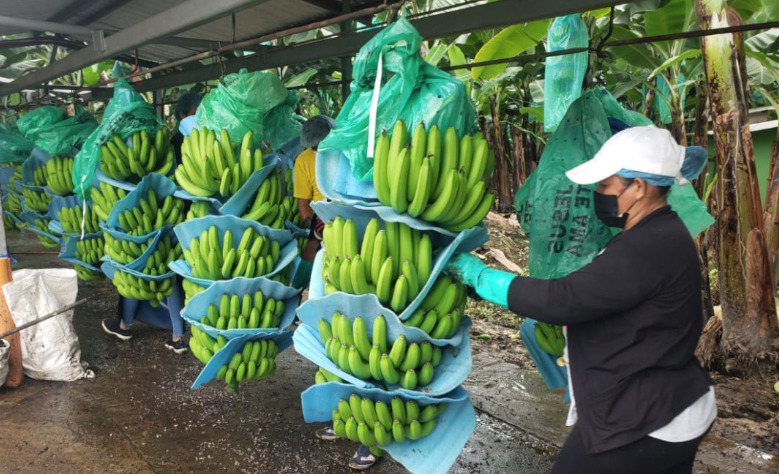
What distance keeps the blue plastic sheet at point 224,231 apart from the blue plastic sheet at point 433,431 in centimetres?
102

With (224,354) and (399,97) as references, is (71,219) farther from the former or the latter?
(399,97)

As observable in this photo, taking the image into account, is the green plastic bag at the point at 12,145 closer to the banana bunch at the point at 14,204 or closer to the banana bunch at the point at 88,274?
the banana bunch at the point at 14,204

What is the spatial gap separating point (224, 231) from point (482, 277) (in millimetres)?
1698

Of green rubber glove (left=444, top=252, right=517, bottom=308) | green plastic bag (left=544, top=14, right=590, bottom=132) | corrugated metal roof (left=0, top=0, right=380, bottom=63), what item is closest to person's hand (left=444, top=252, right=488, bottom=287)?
green rubber glove (left=444, top=252, right=517, bottom=308)

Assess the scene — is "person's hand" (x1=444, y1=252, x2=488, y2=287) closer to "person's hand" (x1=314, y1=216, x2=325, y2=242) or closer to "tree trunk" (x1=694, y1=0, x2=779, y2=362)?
"person's hand" (x1=314, y1=216, x2=325, y2=242)

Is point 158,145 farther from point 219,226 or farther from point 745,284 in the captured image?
point 745,284

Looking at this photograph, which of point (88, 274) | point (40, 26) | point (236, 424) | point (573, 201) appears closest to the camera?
Result: point (573, 201)

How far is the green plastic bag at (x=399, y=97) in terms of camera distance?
2.15 m

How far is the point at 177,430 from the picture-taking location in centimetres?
346

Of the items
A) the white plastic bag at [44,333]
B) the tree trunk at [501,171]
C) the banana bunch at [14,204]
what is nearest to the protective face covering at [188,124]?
the white plastic bag at [44,333]

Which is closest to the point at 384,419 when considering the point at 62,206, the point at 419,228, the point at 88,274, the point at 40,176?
Result: the point at 419,228

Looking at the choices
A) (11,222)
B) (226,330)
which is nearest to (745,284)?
(226,330)

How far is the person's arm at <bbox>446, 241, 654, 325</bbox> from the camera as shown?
154cm

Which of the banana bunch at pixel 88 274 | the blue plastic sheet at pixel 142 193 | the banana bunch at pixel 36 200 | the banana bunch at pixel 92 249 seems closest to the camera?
the blue plastic sheet at pixel 142 193
